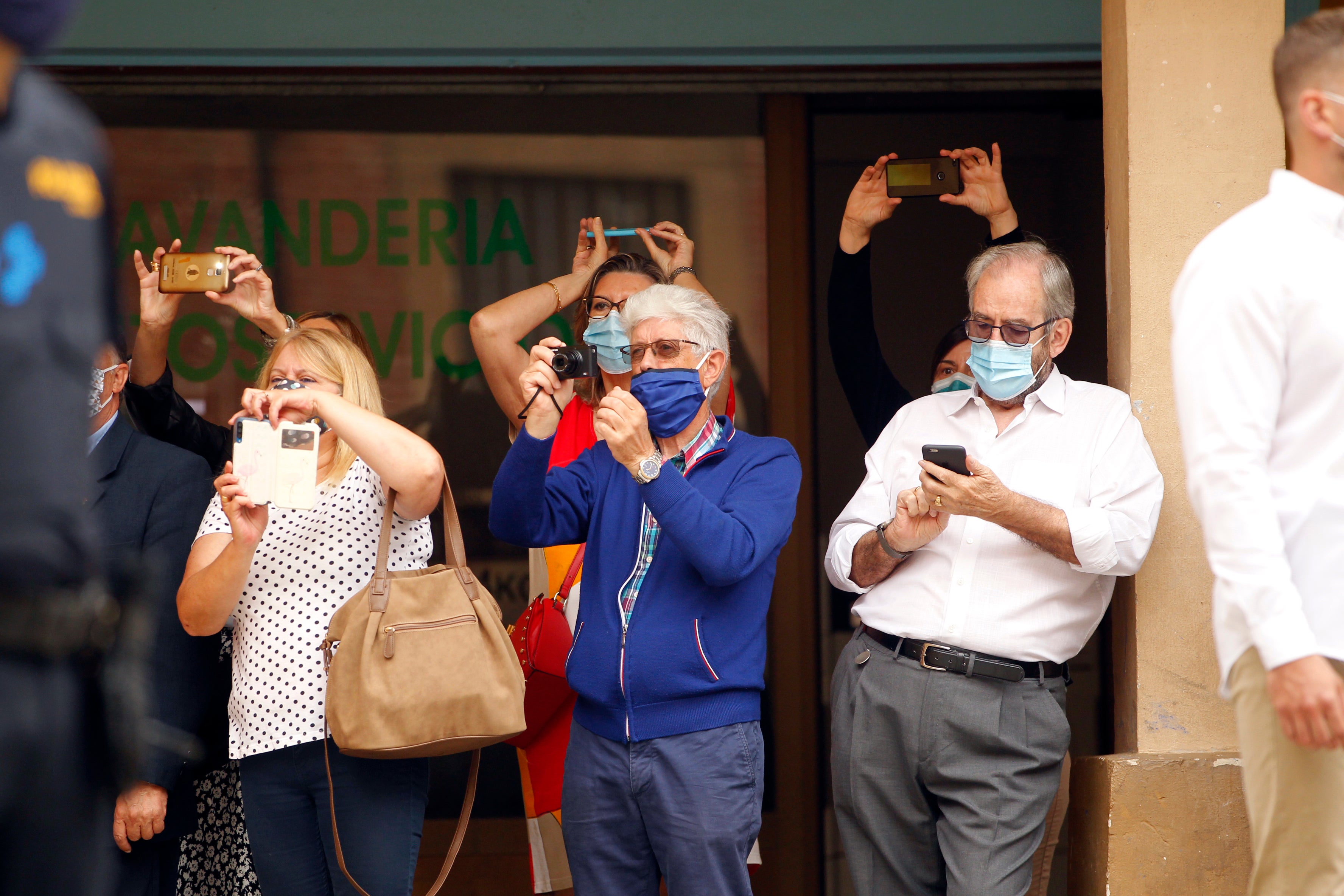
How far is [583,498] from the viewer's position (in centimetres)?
315

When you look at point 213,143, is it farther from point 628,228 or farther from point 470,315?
point 628,228

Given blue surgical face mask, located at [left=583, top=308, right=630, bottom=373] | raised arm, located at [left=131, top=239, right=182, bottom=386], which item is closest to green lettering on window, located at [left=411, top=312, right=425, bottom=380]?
raised arm, located at [left=131, top=239, right=182, bottom=386]

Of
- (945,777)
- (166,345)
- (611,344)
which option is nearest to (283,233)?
(166,345)

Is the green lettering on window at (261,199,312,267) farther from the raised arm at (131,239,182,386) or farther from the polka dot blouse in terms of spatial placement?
the polka dot blouse

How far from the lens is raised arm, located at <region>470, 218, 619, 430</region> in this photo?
3.77 metres

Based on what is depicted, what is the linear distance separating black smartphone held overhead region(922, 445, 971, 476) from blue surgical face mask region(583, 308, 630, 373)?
100 centimetres

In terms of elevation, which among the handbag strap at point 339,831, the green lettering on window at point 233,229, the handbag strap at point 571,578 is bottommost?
the handbag strap at point 339,831

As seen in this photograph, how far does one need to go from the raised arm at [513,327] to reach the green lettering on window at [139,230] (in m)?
1.62

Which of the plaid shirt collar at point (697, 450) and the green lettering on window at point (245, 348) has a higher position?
the green lettering on window at point (245, 348)

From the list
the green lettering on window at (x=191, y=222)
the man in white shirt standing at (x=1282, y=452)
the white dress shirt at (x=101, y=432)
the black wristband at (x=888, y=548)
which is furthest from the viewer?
the green lettering on window at (x=191, y=222)

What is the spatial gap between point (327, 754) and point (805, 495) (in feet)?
7.44

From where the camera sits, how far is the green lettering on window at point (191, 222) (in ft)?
15.3

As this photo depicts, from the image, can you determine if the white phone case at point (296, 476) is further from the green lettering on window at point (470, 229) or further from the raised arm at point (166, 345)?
the green lettering on window at point (470, 229)

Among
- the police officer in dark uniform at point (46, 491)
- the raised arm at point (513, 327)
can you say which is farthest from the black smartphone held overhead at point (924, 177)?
the police officer in dark uniform at point (46, 491)
